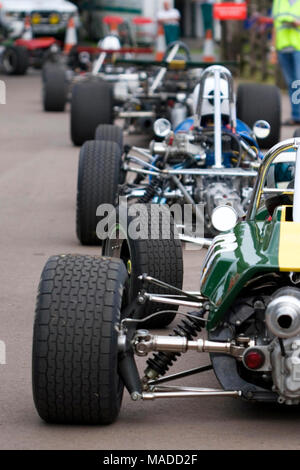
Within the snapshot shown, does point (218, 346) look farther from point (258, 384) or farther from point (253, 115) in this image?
point (253, 115)

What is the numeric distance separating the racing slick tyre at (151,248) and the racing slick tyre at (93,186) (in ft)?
8.43

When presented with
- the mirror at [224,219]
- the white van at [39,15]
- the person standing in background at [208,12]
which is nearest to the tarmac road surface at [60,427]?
the mirror at [224,219]

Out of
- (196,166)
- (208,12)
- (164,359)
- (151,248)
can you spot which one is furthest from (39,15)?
(164,359)

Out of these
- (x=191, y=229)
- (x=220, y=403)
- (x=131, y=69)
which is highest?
(x=220, y=403)

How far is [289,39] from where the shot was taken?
1834cm

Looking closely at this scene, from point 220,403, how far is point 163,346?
57 cm

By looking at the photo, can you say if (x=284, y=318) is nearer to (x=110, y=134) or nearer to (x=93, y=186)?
(x=93, y=186)

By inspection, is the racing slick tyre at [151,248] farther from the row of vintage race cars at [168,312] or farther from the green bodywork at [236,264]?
the green bodywork at [236,264]

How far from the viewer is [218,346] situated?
→ 5344mm

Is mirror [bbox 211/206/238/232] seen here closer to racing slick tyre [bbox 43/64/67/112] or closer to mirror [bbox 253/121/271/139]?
mirror [bbox 253/121/271/139]

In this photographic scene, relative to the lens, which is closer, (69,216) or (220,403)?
(220,403)

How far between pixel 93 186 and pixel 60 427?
4.76 m
